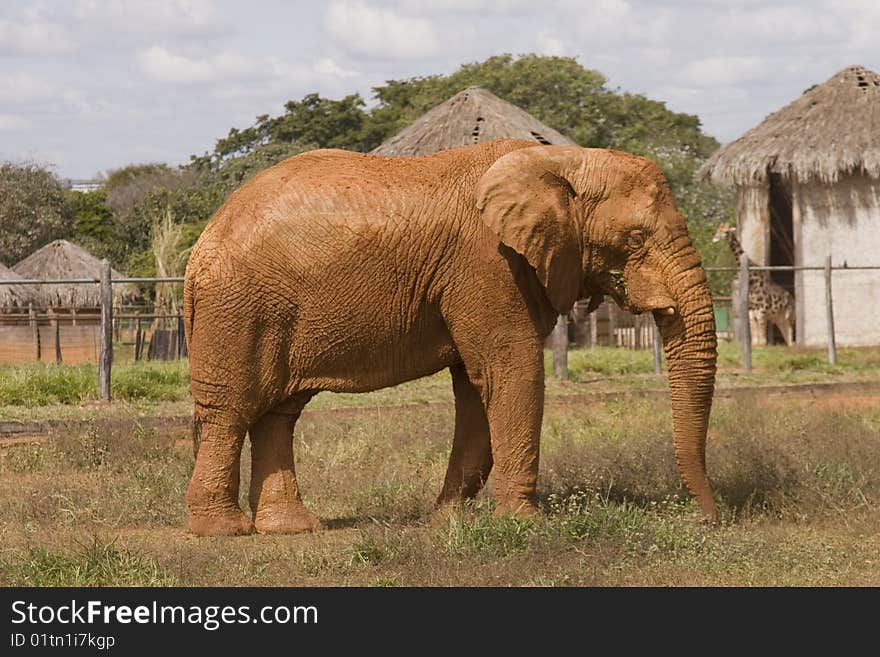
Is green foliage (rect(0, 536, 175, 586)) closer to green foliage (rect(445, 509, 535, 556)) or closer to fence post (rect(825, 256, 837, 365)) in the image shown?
green foliage (rect(445, 509, 535, 556))

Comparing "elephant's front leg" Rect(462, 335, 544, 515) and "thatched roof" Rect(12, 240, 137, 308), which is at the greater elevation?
"thatched roof" Rect(12, 240, 137, 308)

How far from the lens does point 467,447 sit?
9.55 metres

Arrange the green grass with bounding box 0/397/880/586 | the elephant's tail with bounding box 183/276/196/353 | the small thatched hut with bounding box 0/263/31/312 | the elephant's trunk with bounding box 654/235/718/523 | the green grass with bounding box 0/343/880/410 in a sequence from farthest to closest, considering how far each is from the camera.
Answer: the small thatched hut with bounding box 0/263/31/312 → the green grass with bounding box 0/343/880/410 → the elephant's tail with bounding box 183/276/196/353 → the elephant's trunk with bounding box 654/235/718/523 → the green grass with bounding box 0/397/880/586

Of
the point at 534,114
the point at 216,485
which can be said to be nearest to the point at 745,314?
the point at 216,485

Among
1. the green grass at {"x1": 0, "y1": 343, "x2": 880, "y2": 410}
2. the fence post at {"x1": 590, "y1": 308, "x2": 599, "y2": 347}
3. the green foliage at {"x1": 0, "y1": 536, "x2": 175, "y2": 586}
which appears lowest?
the green foliage at {"x1": 0, "y1": 536, "x2": 175, "y2": 586}

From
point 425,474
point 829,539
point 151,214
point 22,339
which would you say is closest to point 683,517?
point 829,539

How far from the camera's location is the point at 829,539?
9016 millimetres

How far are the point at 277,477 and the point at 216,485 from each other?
0.40 metres

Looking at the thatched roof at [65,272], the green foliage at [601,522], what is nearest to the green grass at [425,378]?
the green foliage at [601,522]

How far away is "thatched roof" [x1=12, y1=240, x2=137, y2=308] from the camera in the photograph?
3262cm

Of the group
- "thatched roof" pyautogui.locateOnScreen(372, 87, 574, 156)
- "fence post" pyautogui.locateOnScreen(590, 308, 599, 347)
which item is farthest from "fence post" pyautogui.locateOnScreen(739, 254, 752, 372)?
"fence post" pyautogui.locateOnScreen(590, 308, 599, 347)

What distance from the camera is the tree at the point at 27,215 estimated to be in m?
41.4

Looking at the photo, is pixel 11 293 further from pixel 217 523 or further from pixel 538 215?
pixel 538 215

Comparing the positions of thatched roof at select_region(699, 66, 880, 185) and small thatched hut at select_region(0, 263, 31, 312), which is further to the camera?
small thatched hut at select_region(0, 263, 31, 312)
